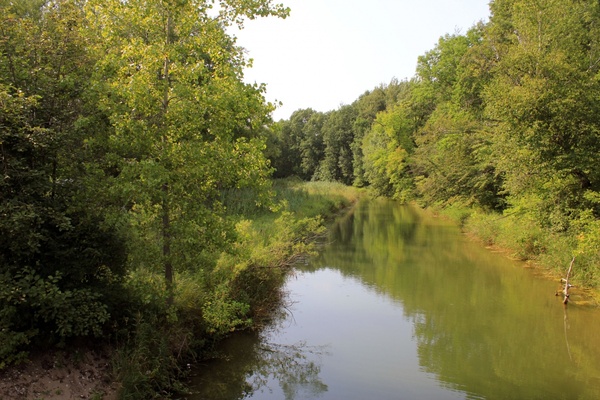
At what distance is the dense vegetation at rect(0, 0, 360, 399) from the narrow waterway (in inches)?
51.3

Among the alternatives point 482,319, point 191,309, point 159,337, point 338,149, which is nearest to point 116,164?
point 159,337

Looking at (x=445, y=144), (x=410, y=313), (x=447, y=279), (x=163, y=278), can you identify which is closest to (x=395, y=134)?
(x=445, y=144)

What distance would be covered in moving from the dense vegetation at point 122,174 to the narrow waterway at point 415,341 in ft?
4.27

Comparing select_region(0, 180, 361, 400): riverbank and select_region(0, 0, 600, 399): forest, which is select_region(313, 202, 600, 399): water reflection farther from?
select_region(0, 180, 361, 400): riverbank

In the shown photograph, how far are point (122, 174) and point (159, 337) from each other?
254 cm

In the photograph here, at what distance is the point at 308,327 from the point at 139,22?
7.20 meters

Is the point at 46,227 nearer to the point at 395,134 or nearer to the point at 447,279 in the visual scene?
the point at 447,279

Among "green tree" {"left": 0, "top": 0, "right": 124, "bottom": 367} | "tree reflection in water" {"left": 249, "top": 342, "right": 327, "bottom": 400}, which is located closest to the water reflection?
"tree reflection in water" {"left": 249, "top": 342, "right": 327, "bottom": 400}

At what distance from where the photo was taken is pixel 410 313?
12188mm

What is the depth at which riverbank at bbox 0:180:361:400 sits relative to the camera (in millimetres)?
6113

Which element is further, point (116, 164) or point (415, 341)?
point (415, 341)

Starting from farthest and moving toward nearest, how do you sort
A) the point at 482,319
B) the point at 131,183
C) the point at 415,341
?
the point at 482,319
the point at 415,341
the point at 131,183

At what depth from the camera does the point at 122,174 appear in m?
7.16

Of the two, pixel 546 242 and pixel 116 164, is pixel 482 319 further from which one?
pixel 116 164
